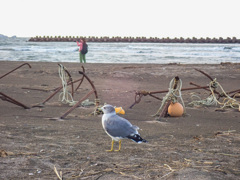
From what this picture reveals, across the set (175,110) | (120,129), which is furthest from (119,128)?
(175,110)

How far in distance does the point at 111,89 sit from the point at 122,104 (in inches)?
84.9

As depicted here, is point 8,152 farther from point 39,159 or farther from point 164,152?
point 164,152

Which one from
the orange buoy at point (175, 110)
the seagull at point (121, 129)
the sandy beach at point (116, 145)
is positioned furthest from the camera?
the orange buoy at point (175, 110)

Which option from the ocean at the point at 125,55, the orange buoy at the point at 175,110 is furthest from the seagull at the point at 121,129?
the ocean at the point at 125,55

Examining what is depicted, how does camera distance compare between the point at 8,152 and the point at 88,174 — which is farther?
the point at 8,152

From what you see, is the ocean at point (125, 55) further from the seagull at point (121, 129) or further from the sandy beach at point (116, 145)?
the seagull at point (121, 129)

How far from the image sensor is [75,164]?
3174 millimetres

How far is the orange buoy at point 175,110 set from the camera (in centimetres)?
569

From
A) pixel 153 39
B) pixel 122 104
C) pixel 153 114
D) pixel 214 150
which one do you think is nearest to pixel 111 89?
pixel 122 104

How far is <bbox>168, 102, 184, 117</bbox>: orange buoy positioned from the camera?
18.7 ft

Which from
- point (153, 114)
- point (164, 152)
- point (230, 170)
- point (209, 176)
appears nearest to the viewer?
point (209, 176)

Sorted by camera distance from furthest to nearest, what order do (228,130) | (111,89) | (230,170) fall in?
(111,89) → (228,130) → (230,170)

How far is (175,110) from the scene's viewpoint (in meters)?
5.69

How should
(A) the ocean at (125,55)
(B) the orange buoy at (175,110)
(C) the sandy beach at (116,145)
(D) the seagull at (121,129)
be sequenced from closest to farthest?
(C) the sandy beach at (116,145) → (D) the seagull at (121,129) → (B) the orange buoy at (175,110) → (A) the ocean at (125,55)
